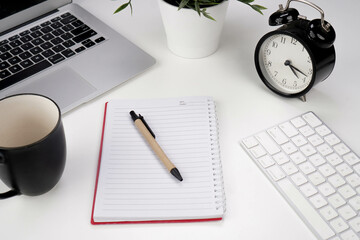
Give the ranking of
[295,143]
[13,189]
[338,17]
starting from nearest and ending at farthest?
[13,189] → [295,143] → [338,17]

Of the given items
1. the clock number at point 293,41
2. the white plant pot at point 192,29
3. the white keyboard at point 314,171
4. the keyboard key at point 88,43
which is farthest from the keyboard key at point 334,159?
the keyboard key at point 88,43

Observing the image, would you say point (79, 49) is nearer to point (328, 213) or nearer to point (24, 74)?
point (24, 74)

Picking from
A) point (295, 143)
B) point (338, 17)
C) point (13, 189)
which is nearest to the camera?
point (13, 189)

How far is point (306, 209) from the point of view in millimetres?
631

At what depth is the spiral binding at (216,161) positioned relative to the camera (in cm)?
63

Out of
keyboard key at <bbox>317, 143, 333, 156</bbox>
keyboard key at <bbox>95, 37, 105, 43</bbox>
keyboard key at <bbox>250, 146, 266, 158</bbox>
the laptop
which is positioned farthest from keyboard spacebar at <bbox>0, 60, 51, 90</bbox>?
keyboard key at <bbox>317, 143, 333, 156</bbox>

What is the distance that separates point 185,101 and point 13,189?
351 mm

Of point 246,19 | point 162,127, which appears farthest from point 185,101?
point 246,19

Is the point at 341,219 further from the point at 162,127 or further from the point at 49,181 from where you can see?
the point at 49,181

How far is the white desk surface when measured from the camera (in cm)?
61

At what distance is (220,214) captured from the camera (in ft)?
2.00

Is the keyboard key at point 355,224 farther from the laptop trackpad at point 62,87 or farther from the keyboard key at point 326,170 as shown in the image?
the laptop trackpad at point 62,87

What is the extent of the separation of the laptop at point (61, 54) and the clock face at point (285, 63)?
0.25 metres

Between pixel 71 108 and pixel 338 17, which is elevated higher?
pixel 338 17
